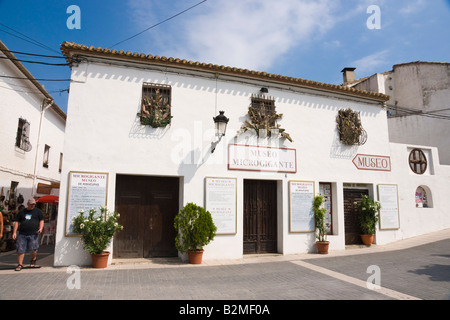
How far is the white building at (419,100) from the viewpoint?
1662 cm

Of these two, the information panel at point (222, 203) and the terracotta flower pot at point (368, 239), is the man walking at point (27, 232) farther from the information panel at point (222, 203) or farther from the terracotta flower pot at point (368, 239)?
the terracotta flower pot at point (368, 239)

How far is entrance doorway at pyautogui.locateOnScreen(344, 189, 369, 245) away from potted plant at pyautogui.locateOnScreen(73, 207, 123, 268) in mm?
8233

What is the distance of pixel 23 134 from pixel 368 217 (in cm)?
1434

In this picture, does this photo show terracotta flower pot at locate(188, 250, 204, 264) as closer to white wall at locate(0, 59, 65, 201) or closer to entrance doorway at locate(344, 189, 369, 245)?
entrance doorway at locate(344, 189, 369, 245)

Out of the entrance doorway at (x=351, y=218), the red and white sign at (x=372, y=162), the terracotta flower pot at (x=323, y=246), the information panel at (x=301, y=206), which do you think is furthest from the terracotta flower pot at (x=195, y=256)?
the red and white sign at (x=372, y=162)

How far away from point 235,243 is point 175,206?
7.14 ft

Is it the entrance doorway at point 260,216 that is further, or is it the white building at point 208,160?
the entrance doorway at point 260,216

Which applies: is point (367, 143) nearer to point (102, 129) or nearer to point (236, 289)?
point (236, 289)

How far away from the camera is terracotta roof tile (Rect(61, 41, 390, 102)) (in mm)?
8016

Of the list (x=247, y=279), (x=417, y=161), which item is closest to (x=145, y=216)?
(x=247, y=279)

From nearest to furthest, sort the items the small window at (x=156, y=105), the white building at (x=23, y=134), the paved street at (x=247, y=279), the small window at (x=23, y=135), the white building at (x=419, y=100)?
the paved street at (x=247, y=279)
the small window at (x=156, y=105)
the white building at (x=23, y=134)
the small window at (x=23, y=135)
the white building at (x=419, y=100)

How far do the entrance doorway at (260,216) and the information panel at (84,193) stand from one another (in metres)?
4.40

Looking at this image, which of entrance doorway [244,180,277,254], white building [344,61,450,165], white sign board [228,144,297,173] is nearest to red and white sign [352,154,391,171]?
white sign board [228,144,297,173]
